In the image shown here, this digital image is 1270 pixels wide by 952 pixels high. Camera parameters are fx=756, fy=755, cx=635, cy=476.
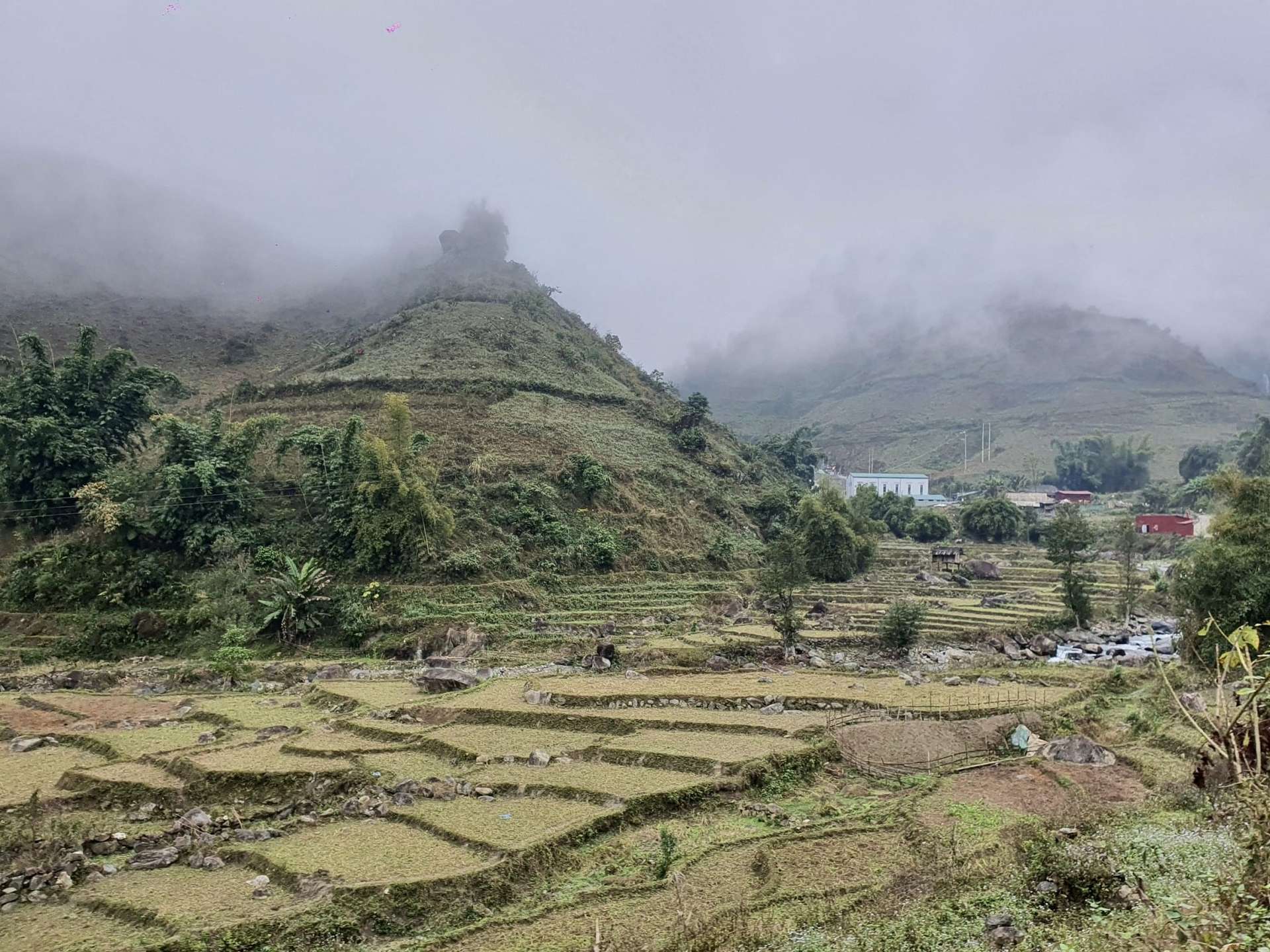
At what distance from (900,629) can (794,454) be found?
165 ft

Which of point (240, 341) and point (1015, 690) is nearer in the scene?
point (1015, 690)

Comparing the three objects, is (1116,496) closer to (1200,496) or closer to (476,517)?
(1200,496)

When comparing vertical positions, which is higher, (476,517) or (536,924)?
(476,517)

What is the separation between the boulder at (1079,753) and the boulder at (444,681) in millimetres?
15260

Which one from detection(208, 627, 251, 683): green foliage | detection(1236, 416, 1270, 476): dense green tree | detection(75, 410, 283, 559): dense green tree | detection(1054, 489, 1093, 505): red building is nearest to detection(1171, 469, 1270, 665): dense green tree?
detection(208, 627, 251, 683): green foliage

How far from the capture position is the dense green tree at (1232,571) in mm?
22328

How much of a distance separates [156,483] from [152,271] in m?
71.8

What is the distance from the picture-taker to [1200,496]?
75000 millimetres

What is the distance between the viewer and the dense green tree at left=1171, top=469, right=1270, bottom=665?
2233cm

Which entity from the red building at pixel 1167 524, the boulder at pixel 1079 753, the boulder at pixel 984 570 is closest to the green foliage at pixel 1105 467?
the red building at pixel 1167 524

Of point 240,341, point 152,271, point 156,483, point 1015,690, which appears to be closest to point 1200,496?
point 1015,690

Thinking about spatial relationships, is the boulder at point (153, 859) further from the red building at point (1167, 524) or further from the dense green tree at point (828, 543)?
the red building at point (1167, 524)

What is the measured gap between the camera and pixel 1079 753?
1645 cm

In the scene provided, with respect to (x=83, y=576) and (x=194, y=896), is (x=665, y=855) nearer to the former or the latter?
(x=194, y=896)
